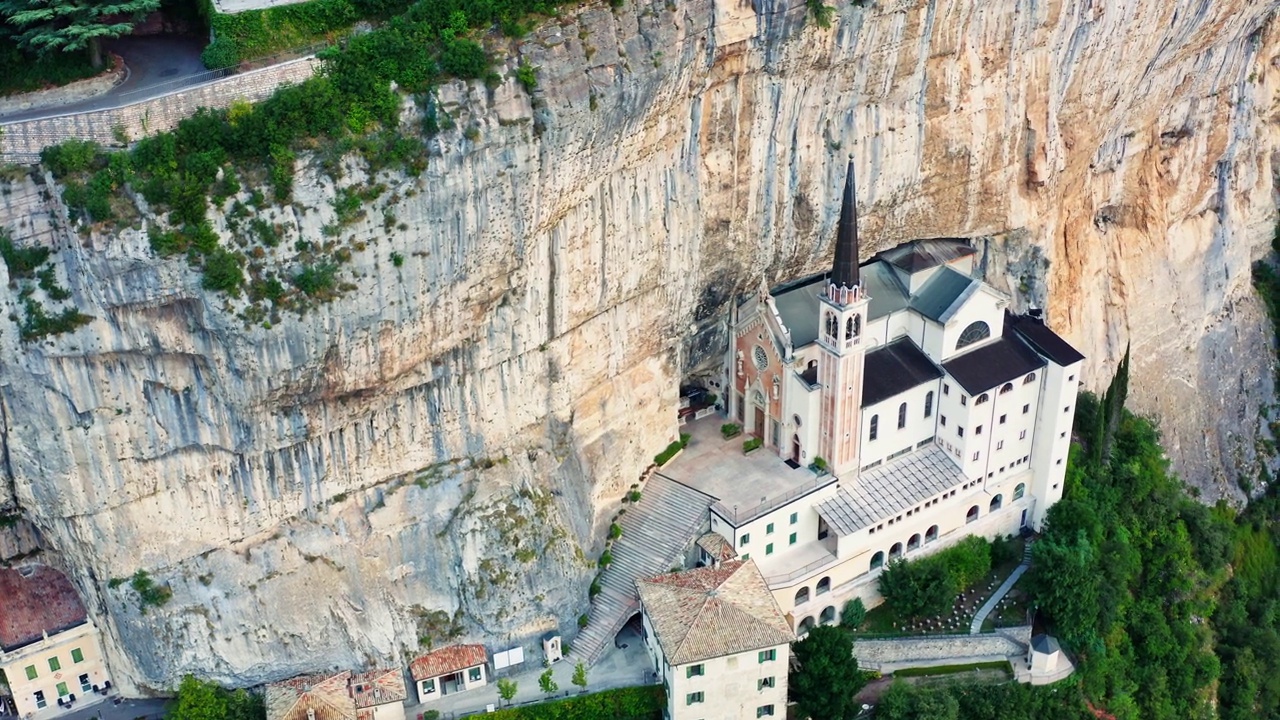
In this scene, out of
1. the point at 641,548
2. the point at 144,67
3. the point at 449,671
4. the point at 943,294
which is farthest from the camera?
the point at 943,294

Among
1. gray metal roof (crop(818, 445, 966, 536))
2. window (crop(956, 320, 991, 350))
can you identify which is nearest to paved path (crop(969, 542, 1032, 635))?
gray metal roof (crop(818, 445, 966, 536))

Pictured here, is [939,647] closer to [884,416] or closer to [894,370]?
[884,416]

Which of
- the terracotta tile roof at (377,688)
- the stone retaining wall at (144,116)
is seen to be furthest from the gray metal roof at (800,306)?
the stone retaining wall at (144,116)

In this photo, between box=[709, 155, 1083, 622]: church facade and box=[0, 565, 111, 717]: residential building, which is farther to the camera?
box=[709, 155, 1083, 622]: church facade

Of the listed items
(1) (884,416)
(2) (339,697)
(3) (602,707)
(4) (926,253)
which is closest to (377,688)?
(2) (339,697)

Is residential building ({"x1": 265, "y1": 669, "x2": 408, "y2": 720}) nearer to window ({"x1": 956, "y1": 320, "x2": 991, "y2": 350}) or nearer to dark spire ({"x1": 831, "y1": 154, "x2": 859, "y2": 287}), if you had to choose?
dark spire ({"x1": 831, "y1": 154, "x2": 859, "y2": 287})

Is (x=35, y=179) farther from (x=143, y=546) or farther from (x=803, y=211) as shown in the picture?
(x=803, y=211)

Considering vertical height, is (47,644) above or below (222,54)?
below
